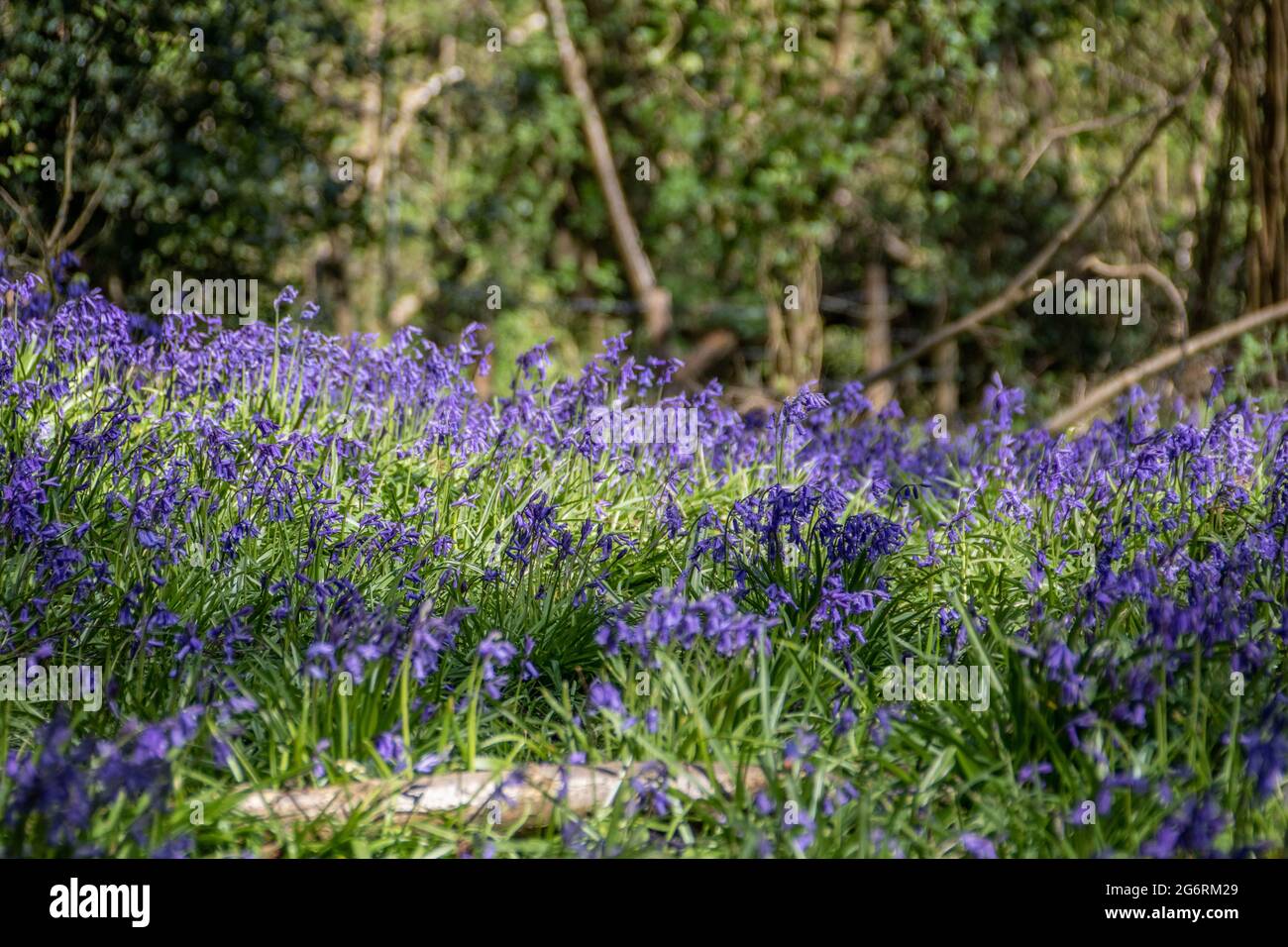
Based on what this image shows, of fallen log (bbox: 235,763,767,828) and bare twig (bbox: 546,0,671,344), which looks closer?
fallen log (bbox: 235,763,767,828)

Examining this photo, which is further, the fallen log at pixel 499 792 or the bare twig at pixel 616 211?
the bare twig at pixel 616 211

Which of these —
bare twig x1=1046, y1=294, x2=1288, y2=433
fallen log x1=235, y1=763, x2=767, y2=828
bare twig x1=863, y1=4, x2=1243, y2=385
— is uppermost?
bare twig x1=863, y1=4, x2=1243, y2=385

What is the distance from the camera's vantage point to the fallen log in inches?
112

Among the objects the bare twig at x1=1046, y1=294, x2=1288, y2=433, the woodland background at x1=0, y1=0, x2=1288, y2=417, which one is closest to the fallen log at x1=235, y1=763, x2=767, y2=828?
the bare twig at x1=1046, y1=294, x2=1288, y2=433

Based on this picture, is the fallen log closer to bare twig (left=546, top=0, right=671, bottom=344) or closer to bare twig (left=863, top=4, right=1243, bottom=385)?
bare twig (left=863, top=4, right=1243, bottom=385)

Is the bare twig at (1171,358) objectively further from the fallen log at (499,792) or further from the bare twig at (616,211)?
the bare twig at (616,211)

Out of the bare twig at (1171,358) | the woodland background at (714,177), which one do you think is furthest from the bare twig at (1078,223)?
the bare twig at (1171,358)

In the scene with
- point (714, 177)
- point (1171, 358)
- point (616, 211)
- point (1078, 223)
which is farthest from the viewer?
point (714, 177)

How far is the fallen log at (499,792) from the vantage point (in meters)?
2.84

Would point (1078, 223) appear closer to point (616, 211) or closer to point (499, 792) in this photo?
point (616, 211)

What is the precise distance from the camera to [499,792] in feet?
9.19

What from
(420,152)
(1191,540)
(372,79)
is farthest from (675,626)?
(420,152)

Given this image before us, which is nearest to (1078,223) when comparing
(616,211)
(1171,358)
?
(1171,358)
